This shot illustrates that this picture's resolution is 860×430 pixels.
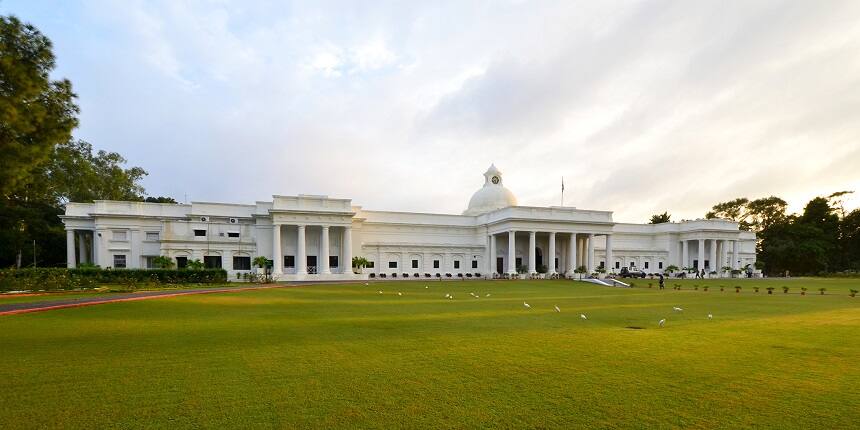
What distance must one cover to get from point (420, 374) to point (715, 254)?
3045 inches

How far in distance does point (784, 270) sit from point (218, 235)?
309 feet

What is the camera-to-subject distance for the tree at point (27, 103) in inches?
514

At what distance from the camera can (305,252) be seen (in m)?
49.2

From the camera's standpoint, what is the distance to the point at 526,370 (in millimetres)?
6883

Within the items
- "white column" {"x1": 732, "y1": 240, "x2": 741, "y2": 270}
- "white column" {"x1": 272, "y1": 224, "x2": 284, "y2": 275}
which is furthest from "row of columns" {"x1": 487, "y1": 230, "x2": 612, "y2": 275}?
"white column" {"x1": 272, "y1": 224, "x2": 284, "y2": 275}

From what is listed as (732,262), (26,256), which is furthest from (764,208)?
(26,256)

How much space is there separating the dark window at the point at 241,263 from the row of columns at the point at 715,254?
6641cm

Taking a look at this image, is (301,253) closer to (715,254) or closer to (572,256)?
(572,256)

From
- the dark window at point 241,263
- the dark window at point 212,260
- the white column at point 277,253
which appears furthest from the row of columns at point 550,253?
the dark window at point 212,260

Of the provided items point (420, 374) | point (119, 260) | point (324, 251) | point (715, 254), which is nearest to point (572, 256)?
point (715, 254)

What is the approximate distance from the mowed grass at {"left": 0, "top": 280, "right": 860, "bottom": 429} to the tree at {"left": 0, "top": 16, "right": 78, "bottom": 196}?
20.5 ft

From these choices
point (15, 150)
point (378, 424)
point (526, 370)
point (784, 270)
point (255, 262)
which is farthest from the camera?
point (784, 270)

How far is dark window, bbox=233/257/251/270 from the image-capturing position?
48000 millimetres

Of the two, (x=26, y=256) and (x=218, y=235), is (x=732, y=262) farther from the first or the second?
(x=26, y=256)
